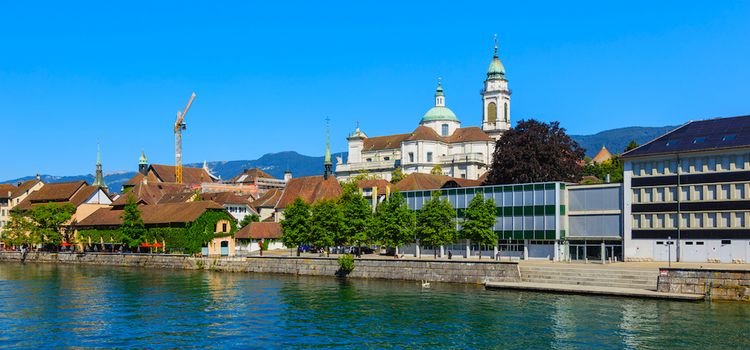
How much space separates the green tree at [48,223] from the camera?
122 m

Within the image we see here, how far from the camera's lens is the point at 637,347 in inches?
1575

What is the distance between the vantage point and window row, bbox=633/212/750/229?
6900 centimetres

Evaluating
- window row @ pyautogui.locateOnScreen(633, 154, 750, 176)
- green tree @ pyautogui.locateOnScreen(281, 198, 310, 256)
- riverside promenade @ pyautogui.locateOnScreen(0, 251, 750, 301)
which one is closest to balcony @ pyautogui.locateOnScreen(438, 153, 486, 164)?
green tree @ pyautogui.locateOnScreen(281, 198, 310, 256)

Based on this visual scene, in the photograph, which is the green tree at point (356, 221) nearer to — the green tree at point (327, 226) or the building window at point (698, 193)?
the green tree at point (327, 226)

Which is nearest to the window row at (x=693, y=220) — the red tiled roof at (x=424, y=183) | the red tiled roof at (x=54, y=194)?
the red tiled roof at (x=424, y=183)

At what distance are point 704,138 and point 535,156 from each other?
26105 mm

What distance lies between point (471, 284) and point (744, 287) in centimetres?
2189

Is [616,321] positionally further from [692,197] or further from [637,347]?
[692,197]

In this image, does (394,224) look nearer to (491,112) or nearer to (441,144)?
(441,144)

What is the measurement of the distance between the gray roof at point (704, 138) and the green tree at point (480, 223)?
45.9 ft

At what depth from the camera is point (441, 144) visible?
579ft

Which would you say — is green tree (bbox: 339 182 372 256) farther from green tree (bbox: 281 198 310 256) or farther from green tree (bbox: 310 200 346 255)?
green tree (bbox: 281 198 310 256)

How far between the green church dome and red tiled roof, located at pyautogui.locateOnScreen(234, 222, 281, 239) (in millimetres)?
80787

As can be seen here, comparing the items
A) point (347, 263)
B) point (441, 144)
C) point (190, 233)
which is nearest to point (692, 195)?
point (347, 263)
